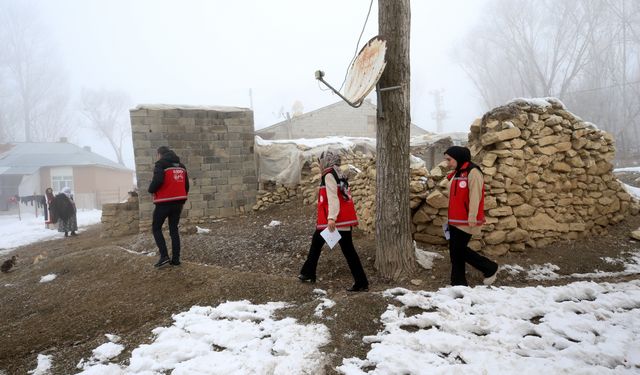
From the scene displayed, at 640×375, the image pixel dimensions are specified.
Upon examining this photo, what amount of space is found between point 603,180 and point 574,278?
254 centimetres

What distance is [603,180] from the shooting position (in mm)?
5422

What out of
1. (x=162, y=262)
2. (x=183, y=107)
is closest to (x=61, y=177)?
(x=183, y=107)

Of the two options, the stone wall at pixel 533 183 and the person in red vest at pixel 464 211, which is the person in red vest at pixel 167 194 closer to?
the stone wall at pixel 533 183

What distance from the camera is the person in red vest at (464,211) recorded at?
10.9 ft

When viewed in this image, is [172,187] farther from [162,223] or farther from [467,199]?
[467,199]

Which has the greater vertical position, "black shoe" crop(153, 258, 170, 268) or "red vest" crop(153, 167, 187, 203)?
"red vest" crop(153, 167, 187, 203)

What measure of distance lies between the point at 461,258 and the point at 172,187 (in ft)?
12.4

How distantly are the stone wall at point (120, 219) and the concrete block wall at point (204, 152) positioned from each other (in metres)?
0.83

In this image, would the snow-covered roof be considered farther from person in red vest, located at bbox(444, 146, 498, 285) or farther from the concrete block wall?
person in red vest, located at bbox(444, 146, 498, 285)

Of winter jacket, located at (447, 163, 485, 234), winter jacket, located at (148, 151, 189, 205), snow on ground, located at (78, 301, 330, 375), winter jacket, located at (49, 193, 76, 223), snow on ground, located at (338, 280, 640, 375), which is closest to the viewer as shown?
snow on ground, located at (338, 280, 640, 375)

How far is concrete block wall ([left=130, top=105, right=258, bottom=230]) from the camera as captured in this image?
8.31 meters

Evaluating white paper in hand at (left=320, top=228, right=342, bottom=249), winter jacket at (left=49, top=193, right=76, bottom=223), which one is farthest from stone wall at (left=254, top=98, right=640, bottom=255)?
winter jacket at (left=49, top=193, right=76, bottom=223)

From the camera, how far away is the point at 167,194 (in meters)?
4.37

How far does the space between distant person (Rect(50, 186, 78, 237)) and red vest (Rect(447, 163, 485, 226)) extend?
11511 millimetres
